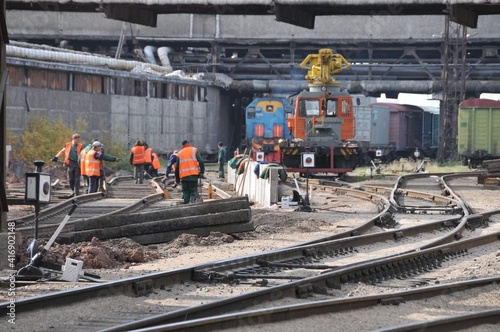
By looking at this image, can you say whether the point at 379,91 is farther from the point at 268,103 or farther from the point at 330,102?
A: the point at 330,102

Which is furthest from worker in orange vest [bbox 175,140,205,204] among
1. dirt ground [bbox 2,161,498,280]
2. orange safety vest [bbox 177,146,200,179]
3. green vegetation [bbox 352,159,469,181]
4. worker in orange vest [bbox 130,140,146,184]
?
green vegetation [bbox 352,159,469,181]

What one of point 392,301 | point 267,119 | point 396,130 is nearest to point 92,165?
point 392,301

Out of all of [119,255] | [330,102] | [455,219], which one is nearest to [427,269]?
[119,255]

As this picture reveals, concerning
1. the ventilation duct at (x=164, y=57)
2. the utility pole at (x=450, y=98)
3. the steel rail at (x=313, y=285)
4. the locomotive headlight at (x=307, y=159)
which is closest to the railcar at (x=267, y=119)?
the utility pole at (x=450, y=98)

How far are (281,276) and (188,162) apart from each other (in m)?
9.37

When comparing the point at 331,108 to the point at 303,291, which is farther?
the point at 331,108

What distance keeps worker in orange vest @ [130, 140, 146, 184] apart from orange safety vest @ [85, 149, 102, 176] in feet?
21.1

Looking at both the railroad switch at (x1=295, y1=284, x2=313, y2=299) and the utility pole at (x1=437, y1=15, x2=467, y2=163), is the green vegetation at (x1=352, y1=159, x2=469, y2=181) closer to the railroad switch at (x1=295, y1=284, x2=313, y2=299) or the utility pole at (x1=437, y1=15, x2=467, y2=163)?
the utility pole at (x1=437, y1=15, x2=467, y2=163)

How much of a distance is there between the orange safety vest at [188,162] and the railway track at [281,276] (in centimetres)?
418

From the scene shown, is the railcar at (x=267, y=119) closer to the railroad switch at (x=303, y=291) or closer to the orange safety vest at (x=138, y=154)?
the orange safety vest at (x=138, y=154)

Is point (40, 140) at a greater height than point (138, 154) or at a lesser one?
greater

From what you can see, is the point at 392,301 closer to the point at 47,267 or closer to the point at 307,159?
the point at 47,267

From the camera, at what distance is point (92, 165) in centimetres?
2417

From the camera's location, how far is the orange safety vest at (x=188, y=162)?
20.0m
